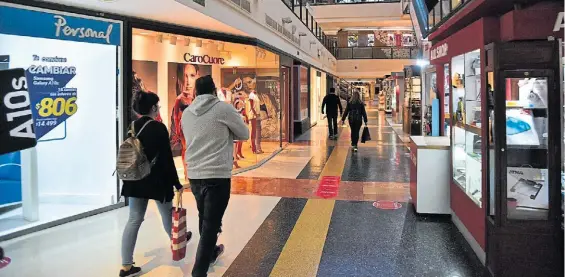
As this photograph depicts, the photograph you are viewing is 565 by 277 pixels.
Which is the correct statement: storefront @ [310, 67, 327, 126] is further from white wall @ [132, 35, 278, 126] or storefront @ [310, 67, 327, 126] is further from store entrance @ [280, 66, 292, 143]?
white wall @ [132, 35, 278, 126]

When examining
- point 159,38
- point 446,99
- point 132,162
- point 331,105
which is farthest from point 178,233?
point 331,105

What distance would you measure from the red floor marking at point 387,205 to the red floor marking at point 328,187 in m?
0.67

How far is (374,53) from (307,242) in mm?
23634

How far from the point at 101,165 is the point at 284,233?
250 centimetres

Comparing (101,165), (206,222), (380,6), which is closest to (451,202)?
(206,222)

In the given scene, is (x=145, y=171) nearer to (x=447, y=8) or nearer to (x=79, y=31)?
(x=79, y=31)

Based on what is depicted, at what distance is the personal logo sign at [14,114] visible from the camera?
2869mm

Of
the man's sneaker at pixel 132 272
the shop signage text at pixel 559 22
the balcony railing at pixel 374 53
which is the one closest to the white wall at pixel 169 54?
the man's sneaker at pixel 132 272

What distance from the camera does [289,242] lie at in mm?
4043

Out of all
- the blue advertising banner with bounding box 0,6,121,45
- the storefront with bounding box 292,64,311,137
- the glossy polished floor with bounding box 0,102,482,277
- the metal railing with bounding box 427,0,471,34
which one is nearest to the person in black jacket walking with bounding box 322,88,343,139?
the storefront with bounding box 292,64,311,137

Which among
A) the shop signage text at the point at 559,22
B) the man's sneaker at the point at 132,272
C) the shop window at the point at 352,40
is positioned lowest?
the man's sneaker at the point at 132,272

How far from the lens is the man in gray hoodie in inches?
115

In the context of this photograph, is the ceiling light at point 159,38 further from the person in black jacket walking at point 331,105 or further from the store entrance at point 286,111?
the person in black jacket walking at point 331,105

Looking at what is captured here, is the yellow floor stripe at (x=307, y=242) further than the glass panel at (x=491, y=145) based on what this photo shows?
Yes
